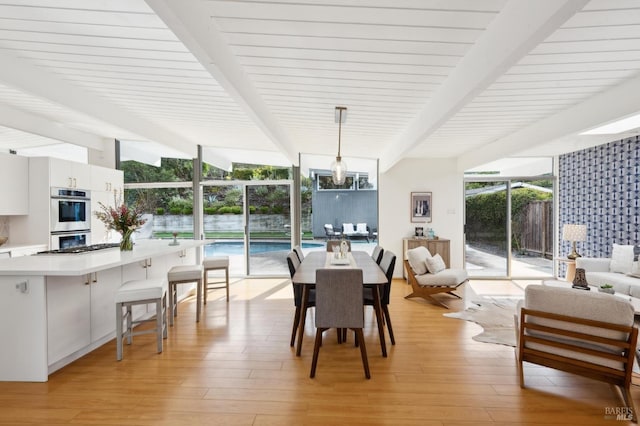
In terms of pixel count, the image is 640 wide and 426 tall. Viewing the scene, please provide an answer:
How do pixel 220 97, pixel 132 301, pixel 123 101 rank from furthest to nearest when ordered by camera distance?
pixel 123 101 < pixel 220 97 < pixel 132 301

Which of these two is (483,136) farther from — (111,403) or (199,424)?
(111,403)

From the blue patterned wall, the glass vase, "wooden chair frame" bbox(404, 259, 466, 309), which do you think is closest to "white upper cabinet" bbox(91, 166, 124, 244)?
the glass vase

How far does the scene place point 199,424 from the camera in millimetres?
2094

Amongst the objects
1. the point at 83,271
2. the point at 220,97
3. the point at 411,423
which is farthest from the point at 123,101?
the point at 411,423

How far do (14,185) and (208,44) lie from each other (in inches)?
178

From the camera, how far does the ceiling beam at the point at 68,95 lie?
110 inches

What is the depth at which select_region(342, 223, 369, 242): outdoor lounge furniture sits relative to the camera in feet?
23.6

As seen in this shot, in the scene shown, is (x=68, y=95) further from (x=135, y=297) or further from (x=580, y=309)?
(x=580, y=309)

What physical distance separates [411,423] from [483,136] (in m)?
3.95

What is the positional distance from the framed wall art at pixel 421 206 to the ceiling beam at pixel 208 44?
4175mm

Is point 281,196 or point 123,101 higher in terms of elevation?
point 123,101

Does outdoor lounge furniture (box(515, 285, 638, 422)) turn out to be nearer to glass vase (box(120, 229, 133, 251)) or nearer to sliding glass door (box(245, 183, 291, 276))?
glass vase (box(120, 229, 133, 251))

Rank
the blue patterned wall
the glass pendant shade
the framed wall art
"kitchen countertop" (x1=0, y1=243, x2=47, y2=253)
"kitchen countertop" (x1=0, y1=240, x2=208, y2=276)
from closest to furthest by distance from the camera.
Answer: "kitchen countertop" (x1=0, y1=240, x2=208, y2=276), the glass pendant shade, "kitchen countertop" (x1=0, y1=243, x2=47, y2=253), the blue patterned wall, the framed wall art

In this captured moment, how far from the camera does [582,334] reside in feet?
7.75
